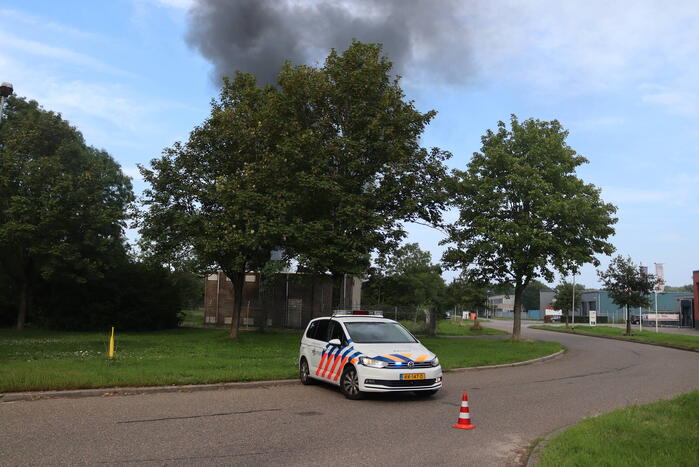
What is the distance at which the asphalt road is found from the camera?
6.47 meters

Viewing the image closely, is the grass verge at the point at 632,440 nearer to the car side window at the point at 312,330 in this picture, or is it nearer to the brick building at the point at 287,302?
the car side window at the point at 312,330

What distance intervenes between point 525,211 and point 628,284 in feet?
44.3

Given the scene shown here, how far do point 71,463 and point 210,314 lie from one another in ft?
133

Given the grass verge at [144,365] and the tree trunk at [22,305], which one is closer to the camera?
the grass verge at [144,365]

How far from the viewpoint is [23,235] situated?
27750 mm

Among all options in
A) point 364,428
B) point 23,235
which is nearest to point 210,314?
point 23,235

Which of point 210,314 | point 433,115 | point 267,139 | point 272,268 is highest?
point 433,115

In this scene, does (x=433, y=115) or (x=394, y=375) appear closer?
(x=394, y=375)

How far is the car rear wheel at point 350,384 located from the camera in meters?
10.7

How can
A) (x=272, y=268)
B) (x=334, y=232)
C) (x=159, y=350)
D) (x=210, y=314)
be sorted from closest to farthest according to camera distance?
(x=159, y=350)
(x=334, y=232)
(x=272, y=268)
(x=210, y=314)

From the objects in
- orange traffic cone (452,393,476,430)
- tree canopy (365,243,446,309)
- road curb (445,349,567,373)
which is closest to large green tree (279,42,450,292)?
road curb (445,349,567,373)

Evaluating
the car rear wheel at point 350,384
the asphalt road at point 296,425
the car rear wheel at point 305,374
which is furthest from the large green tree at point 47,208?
the car rear wheel at point 350,384

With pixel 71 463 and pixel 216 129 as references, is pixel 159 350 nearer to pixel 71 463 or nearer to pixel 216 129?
pixel 216 129

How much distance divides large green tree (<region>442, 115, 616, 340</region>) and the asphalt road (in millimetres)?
15883
